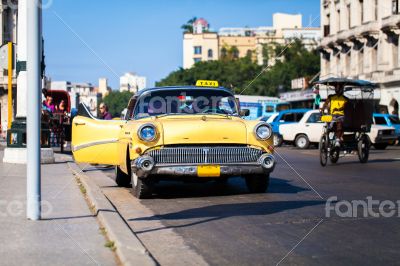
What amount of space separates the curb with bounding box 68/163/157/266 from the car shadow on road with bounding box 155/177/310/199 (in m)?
1.90

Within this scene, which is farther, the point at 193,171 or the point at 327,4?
the point at 327,4

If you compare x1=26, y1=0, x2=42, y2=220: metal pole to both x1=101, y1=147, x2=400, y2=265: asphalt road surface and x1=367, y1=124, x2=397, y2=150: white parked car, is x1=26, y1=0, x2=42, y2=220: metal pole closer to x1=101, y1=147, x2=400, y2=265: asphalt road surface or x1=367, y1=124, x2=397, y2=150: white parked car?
x1=101, y1=147, x2=400, y2=265: asphalt road surface

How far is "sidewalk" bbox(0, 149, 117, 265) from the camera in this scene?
6.05 m

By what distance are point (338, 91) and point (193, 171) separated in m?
9.20

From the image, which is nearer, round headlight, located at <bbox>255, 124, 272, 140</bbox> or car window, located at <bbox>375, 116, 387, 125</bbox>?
round headlight, located at <bbox>255, 124, 272, 140</bbox>

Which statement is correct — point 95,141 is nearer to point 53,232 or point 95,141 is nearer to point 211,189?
point 211,189

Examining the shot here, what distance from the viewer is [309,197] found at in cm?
1063

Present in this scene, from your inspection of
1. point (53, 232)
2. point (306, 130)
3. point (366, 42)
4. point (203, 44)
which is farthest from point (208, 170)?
point (203, 44)

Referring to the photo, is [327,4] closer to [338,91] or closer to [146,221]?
[338,91]

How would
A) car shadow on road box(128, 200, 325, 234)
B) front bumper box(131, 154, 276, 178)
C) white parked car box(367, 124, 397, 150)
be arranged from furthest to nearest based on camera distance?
white parked car box(367, 124, 397, 150) → front bumper box(131, 154, 276, 178) → car shadow on road box(128, 200, 325, 234)

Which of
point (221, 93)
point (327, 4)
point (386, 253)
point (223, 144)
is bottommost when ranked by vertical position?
point (386, 253)

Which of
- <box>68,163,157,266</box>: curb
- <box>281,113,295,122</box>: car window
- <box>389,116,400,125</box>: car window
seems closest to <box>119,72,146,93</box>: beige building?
<box>68,163,157,266</box>: curb

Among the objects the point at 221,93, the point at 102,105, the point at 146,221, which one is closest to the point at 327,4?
the point at 102,105

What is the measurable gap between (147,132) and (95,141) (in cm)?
188
